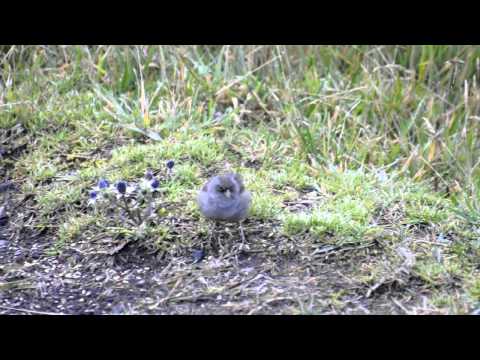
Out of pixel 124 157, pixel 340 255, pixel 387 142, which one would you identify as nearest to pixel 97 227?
pixel 124 157

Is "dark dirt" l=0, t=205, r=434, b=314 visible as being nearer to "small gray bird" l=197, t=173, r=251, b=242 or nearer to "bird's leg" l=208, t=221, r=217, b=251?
"bird's leg" l=208, t=221, r=217, b=251

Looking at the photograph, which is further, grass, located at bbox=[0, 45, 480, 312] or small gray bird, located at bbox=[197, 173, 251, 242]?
grass, located at bbox=[0, 45, 480, 312]

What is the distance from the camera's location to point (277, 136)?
16.8ft

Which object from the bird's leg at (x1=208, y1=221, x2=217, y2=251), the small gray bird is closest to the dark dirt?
the bird's leg at (x1=208, y1=221, x2=217, y2=251)

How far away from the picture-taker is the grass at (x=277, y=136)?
3977mm

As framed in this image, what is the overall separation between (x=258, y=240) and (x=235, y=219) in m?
0.18

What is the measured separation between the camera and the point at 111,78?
5.70 m

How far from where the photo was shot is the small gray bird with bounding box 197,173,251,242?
3.75 m

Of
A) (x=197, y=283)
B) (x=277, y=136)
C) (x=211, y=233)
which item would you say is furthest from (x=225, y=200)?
(x=277, y=136)

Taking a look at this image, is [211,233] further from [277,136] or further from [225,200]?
[277,136]

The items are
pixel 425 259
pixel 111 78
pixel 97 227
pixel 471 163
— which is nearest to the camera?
pixel 425 259

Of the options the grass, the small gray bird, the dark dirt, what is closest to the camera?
the dark dirt

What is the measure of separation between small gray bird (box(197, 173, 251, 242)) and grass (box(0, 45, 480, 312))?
196 mm
